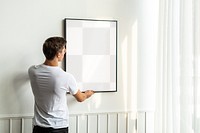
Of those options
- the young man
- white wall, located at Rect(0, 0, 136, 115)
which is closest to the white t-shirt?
the young man

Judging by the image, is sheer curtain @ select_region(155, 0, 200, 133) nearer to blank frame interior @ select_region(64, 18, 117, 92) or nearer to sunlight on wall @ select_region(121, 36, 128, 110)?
sunlight on wall @ select_region(121, 36, 128, 110)

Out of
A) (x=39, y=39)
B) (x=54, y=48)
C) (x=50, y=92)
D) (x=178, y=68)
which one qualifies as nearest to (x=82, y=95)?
(x=50, y=92)

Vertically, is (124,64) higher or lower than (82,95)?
higher

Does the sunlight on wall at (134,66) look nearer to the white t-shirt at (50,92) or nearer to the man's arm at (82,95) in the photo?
the man's arm at (82,95)

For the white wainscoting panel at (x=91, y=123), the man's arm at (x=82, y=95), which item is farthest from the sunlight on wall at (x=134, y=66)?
the man's arm at (x=82, y=95)

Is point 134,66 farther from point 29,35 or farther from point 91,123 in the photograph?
point 29,35

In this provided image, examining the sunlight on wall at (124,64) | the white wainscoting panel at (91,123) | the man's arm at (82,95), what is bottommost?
the white wainscoting panel at (91,123)

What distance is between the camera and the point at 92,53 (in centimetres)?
297

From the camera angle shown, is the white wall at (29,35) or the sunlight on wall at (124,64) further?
Result: the sunlight on wall at (124,64)

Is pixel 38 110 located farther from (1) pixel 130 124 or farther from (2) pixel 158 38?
(2) pixel 158 38

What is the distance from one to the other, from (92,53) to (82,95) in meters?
0.41

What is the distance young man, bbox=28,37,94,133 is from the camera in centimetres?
255

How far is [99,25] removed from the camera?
9.80 ft

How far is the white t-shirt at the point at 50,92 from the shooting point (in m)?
2.55
